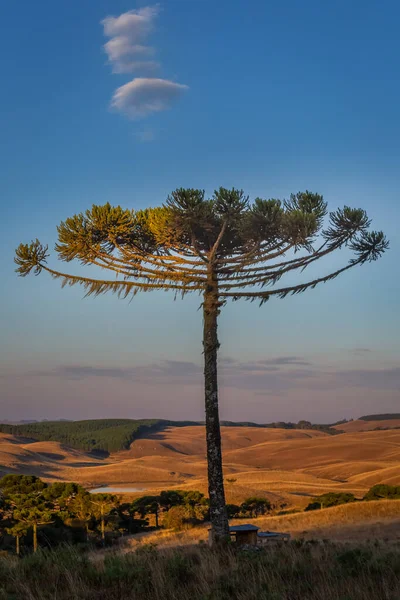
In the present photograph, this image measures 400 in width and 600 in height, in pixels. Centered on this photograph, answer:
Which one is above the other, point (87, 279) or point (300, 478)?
point (87, 279)

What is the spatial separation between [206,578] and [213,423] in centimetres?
844

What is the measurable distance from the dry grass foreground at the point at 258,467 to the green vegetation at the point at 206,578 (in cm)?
5123

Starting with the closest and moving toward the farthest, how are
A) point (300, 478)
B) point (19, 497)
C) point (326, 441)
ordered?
point (19, 497) → point (300, 478) → point (326, 441)

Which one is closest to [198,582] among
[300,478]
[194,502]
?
[194,502]

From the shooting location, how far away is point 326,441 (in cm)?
15188

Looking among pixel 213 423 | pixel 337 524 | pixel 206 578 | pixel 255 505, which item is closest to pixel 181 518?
pixel 255 505

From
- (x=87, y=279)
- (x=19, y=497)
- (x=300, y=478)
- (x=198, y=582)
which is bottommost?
(x=300, y=478)

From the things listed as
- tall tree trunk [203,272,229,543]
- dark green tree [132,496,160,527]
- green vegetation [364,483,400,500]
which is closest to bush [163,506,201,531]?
dark green tree [132,496,160,527]

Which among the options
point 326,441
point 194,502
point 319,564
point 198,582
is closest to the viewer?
point 198,582

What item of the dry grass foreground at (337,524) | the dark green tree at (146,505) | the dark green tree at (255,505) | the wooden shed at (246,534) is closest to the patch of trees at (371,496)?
the dark green tree at (255,505)

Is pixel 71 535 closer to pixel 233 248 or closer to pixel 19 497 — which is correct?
pixel 19 497

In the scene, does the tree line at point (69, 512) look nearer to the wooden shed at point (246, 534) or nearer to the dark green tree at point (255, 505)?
the dark green tree at point (255, 505)

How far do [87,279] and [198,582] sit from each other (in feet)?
38.4

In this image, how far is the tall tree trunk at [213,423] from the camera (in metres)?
15.9
